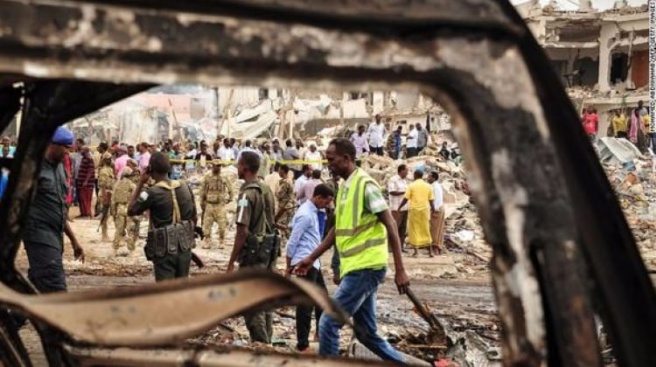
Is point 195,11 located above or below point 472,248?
above

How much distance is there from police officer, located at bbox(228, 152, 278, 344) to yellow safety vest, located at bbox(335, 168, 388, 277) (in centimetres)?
130

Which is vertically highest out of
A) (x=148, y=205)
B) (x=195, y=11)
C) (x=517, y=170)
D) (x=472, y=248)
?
(x=195, y=11)

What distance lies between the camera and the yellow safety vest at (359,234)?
6039 mm

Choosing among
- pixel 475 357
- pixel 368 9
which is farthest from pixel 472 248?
pixel 368 9

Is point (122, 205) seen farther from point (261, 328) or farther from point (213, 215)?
point (261, 328)

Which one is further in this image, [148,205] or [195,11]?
[148,205]

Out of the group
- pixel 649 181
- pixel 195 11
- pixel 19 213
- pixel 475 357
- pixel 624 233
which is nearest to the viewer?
pixel 195 11

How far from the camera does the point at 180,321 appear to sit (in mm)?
1542

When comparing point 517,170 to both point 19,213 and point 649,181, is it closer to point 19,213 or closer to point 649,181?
point 19,213

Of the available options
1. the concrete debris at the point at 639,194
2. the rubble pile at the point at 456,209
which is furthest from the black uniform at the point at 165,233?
the concrete debris at the point at 639,194

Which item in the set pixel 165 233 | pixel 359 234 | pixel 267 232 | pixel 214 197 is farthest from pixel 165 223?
pixel 214 197

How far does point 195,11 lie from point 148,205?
612 centimetres

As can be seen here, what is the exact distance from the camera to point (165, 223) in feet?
23.6

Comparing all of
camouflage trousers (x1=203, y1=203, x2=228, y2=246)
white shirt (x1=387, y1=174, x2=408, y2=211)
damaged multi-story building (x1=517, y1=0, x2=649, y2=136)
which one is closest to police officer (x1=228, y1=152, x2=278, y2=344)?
camouflage trousers (x1=203, y1=203, x2=228, y2=246)
